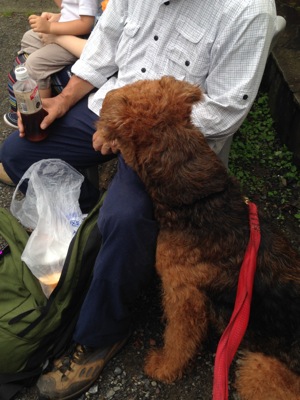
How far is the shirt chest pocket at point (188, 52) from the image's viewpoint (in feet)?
7.01

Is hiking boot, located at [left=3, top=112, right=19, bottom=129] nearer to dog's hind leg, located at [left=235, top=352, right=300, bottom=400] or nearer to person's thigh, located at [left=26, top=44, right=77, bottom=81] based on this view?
person's thigh, located at [left=26, top=44, right=77, bottom=81]

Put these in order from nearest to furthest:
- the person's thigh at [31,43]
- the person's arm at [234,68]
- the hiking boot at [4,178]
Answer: the person's arm at [234,68] → the person's thigh at [31,43] → the hiking boot at [4,178]

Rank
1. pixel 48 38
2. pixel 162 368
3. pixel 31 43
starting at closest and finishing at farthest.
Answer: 1. pixel 162 368
2. pixel 48 38
3. pixel 31 43

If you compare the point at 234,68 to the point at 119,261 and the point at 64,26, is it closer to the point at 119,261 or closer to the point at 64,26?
the point at 119,261

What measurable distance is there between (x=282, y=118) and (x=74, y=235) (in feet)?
7.61

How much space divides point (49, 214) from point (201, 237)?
1.00 m

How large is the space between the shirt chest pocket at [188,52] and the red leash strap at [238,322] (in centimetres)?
88

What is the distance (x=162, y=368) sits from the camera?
231 cm

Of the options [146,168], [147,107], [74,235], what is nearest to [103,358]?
[74,235]

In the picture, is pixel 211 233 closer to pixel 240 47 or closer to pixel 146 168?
pixel 146 168

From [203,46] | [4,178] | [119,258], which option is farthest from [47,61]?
[119,258]

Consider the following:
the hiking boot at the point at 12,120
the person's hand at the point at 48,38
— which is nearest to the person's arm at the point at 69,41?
the person's hand at the point at 48,38

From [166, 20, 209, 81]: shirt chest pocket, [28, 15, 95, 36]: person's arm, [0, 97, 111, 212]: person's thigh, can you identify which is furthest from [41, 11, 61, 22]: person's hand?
[166, 20, 209, 81]: shirt chest pocket

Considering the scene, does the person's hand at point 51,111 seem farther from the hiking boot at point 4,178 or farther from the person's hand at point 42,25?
the hiking boot at point 4,178
